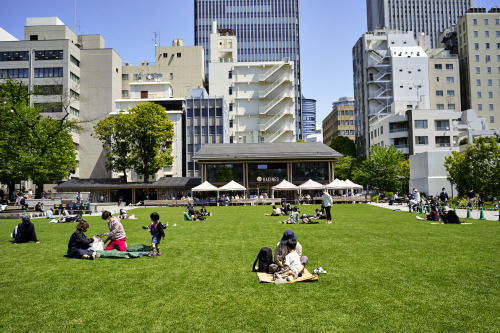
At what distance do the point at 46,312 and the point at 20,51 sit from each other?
7729 cm

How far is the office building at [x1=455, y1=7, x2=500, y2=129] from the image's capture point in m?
87.4

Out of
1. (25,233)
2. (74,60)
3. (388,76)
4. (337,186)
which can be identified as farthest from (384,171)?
(74,60)

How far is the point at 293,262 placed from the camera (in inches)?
350

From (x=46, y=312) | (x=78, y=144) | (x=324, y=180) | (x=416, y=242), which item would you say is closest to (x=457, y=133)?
(x=324, y=180)

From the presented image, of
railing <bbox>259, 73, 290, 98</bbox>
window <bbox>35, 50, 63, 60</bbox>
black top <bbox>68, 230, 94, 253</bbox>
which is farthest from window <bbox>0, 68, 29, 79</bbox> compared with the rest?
black top <bbox>68, 230, 94, 253</bbox>

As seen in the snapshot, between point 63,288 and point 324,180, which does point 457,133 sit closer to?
point 324,180

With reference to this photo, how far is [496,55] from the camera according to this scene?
87625mm

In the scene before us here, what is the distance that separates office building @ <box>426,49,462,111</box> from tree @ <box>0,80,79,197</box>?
75.5 m

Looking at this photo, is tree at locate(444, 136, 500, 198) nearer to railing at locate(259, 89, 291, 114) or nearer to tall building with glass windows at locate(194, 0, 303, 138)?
railing at locate(259, 89, 291, 114)

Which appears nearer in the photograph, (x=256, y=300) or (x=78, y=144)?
(x=256, y=300)

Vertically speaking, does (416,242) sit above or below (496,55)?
below

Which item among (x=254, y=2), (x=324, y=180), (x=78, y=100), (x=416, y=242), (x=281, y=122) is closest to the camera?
(x=416, y=242)

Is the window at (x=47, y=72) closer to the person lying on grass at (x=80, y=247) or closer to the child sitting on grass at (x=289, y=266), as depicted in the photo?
the person lying on grass at (x=80, y=247)

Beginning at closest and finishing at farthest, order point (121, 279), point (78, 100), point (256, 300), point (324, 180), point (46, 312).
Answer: point (46, 312) < point (256, 300) < point (121, 279) < point (324, 180) < point (78, 100)
